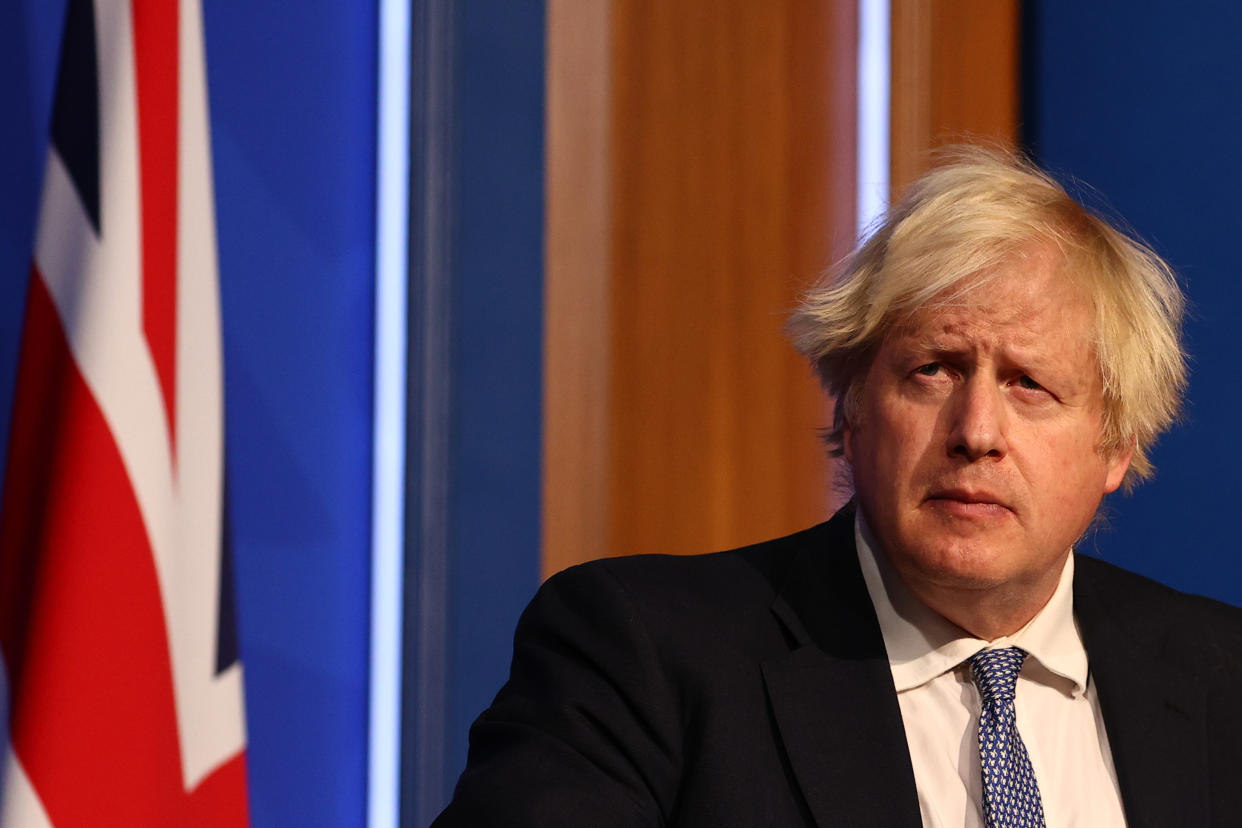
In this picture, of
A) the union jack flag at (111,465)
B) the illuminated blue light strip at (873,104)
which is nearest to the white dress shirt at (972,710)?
the union jack flag at (111,465)

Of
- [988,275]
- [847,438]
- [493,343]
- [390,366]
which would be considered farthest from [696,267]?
[988,275]

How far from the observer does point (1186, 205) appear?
2.57 meters

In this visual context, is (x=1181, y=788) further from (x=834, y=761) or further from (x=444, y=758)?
(x=444, y=758)

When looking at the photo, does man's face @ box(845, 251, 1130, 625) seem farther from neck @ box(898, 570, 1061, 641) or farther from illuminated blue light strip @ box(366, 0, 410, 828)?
illuminated blue light strip @ box(366, 0, 410, 828)

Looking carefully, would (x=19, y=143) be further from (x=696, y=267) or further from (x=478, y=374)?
(x=696, y=267)

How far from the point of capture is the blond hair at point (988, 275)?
1474mm

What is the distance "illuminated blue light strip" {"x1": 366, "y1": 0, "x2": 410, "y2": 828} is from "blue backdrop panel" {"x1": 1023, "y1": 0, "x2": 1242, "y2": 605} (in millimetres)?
1315

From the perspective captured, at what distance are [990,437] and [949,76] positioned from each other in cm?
163

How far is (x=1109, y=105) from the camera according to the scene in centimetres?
266

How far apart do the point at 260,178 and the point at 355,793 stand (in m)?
1.03

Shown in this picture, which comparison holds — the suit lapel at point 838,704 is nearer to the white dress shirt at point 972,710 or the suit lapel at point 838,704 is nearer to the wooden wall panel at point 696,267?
the white dress shirt at point 972,710

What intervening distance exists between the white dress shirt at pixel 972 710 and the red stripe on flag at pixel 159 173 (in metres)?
0.81

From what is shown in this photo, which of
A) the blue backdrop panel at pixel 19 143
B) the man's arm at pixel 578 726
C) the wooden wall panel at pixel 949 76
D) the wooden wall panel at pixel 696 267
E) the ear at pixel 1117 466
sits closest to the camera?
the man's arm at pixel 578 726

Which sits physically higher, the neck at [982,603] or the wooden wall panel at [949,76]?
the wooden wall panel at [949,76]
